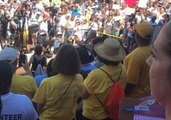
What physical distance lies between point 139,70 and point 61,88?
0.86 meters

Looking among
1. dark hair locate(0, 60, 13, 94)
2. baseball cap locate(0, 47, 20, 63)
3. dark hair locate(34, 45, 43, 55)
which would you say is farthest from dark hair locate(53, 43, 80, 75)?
dark hair locate(34, 45, 43, 55)

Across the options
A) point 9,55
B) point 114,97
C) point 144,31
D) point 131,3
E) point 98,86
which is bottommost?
point 131,3

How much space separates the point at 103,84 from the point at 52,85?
1.57ft

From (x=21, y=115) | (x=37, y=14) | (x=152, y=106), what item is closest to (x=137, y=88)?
(x=21, y=115)

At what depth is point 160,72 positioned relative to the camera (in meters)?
1.22

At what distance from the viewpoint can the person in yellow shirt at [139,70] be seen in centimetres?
431

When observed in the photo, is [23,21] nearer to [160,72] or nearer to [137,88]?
[137,88]

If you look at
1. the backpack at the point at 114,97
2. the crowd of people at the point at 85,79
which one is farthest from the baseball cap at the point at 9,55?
the backpack at the point at 114,97

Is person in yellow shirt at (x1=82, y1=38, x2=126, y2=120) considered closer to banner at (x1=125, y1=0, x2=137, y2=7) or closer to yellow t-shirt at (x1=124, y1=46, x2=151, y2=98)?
yellow t-shirt at (x1=124, y1=46, x2=151, y2=98)

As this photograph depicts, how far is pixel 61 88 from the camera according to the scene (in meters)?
3.96

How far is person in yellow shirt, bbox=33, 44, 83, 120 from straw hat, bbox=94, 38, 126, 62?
1.23ft

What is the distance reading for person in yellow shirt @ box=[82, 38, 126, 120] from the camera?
3988 millimetres

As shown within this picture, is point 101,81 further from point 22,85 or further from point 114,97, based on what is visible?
point 22,85

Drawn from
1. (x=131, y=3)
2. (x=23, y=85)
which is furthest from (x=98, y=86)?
(x=131, y=3)
